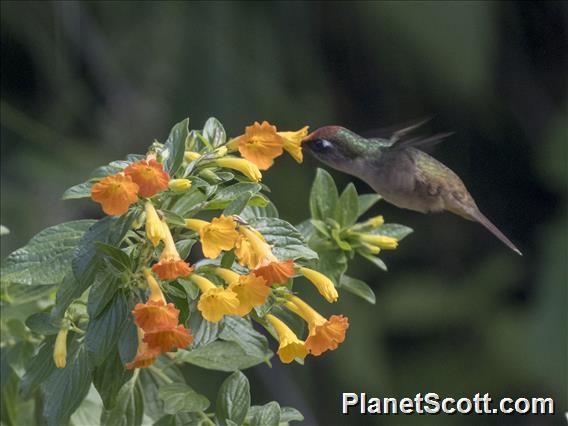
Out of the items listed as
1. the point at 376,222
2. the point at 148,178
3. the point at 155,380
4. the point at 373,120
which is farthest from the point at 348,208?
the point at 373,120

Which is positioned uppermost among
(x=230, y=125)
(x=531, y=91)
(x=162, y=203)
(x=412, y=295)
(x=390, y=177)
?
(x=531, y=91)

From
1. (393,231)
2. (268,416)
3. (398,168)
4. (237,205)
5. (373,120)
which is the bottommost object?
(268,416)

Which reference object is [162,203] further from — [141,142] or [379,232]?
[141,142]

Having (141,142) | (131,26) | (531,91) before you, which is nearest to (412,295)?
(531,91)

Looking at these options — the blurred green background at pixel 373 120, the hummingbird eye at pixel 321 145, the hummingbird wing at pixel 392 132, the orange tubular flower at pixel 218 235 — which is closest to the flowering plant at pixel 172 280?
the orange tubular flower at pixel 218 235

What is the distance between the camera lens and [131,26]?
4008 mm

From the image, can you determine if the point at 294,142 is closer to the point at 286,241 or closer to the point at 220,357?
the point at 286,241

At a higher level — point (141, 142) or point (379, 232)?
point (141, 142)

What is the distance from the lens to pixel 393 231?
4.93 ft

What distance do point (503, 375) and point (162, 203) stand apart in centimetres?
300

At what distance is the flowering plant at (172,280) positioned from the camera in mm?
1075

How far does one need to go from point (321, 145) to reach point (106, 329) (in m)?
0.60

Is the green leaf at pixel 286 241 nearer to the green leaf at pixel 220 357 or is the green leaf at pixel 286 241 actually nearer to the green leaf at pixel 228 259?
the green leaf at pixel 228 259

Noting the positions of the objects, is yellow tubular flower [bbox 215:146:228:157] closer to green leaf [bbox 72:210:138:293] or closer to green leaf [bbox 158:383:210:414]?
green leaf [bbox 72:210:138:293]
